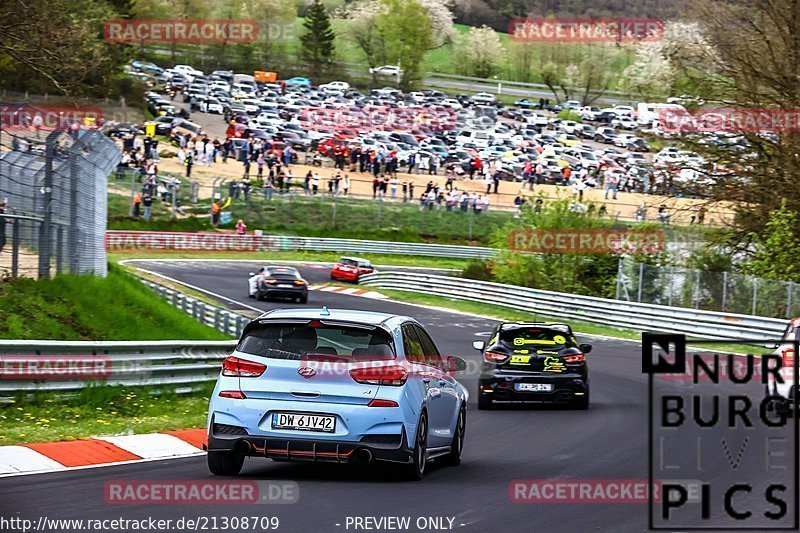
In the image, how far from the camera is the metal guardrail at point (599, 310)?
1257 inches

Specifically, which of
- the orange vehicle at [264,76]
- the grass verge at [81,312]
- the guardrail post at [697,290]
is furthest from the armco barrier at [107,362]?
the orange vehicle at [264,76]

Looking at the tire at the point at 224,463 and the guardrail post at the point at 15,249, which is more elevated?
the guardrail post at the point at 15,249

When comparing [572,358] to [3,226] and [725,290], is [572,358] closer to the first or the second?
[3,226]

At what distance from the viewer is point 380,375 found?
10.1 meters

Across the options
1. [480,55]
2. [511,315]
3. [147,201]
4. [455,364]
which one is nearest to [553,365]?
[455,364]

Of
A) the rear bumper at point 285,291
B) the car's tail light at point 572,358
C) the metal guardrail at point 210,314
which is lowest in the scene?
the rear bumper at point 285,291

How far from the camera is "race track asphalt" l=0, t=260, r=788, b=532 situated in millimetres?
8555

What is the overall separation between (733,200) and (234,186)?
1081 inches

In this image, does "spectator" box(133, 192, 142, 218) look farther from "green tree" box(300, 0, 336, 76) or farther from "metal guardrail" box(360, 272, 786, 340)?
"green tree" box(300, 0, 336, 76)

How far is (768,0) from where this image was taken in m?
39.0

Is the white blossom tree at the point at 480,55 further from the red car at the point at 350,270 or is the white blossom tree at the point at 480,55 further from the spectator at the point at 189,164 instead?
the red car at the point at 350,270

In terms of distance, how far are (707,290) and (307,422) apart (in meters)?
26.4

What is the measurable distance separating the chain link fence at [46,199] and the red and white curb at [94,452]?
5.30 m

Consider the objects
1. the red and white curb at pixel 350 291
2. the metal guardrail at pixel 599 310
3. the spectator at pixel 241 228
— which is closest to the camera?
the metal guardrail at pixel 599 310
